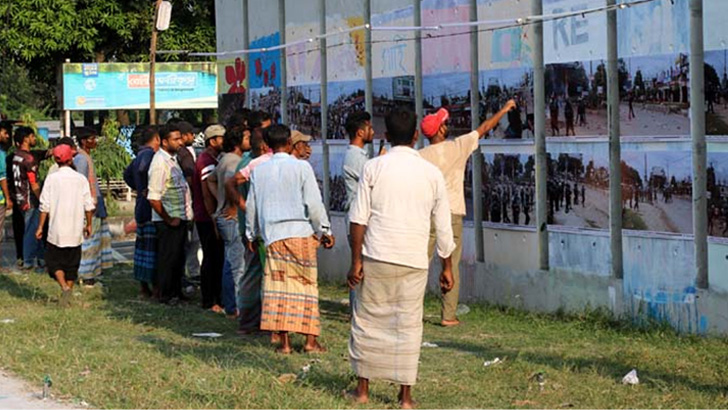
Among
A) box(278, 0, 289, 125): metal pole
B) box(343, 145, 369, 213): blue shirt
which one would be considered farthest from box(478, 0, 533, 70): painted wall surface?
box(278, 0, 289, 125): metal pole

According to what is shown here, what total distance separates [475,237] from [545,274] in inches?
48.0

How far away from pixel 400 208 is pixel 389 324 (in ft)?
2.16

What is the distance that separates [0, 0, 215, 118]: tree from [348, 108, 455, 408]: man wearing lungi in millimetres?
37525

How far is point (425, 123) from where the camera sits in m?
11.3

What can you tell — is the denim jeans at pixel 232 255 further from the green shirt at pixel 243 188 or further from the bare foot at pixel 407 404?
the bare foot at pixel 407 404

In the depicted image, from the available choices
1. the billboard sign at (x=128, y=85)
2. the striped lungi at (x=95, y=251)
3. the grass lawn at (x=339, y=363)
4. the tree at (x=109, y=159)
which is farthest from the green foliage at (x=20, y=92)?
the grass lawn at (x=339, y=363)

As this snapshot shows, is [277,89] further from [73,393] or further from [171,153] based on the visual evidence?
[73,393]

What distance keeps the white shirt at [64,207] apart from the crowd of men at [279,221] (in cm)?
1

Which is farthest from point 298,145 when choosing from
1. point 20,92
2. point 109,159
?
point 20,92

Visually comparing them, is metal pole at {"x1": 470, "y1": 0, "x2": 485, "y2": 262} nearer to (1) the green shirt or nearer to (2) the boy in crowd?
(1) the green shirt

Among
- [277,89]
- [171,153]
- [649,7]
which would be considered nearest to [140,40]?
[277,89]

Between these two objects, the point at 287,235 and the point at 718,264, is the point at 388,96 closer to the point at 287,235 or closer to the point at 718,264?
the point at 287,235

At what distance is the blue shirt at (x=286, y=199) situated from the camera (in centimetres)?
1002

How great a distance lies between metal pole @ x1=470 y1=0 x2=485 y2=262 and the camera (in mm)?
12852
